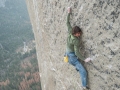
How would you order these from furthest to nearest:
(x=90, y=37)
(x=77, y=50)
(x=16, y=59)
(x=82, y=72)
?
(x=16, y=59), (x=82, y=72), (x=77, y=50), (x=90, y=37)

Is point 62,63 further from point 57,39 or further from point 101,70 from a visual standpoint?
point 101,70

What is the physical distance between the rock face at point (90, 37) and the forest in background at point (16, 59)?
734cm

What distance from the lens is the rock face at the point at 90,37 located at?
2982 millimetres

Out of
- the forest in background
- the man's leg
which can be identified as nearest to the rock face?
the man's leg

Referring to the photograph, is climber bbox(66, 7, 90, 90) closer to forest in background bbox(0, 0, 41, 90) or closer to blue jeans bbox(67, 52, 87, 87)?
blue jeans bbox(67, 52, 87, 87)

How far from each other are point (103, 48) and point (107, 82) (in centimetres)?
58

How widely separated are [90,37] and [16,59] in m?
16.4

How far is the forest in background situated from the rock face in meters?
7.34

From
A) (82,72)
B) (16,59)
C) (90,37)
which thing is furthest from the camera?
(16,59)

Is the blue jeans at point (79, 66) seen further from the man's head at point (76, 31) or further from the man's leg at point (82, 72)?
the man's head at point (76, 31)

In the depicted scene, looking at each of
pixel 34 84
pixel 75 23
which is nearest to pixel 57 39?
pixel 75 23

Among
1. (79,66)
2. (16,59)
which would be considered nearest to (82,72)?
(79,66)

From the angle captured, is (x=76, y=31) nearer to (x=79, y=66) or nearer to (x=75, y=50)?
(x=75, y=50)

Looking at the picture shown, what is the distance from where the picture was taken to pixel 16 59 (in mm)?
19109
